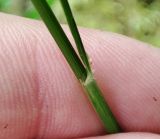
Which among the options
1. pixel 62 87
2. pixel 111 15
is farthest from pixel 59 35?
pixel 111 15

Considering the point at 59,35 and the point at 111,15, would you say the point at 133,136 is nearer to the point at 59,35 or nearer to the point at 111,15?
the point at 59,35

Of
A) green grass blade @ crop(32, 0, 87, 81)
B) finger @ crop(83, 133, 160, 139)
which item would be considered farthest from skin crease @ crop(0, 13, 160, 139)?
green grass blade @ crop(32, 0, 87, 81)

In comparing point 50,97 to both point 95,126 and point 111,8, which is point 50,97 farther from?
point 111,8

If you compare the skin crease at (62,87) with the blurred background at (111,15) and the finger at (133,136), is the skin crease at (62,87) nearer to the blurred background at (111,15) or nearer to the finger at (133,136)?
the finger at (133,136)

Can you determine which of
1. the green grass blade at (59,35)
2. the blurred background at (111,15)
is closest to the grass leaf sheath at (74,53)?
the green grass blade at (59,35)

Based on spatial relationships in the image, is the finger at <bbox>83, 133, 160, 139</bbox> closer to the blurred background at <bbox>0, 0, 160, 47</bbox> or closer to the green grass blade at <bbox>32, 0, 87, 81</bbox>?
the green grass blade at <bbox>32, 0, 87, 81</bbox>

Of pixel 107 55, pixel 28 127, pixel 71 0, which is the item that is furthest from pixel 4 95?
pixel 71 0
